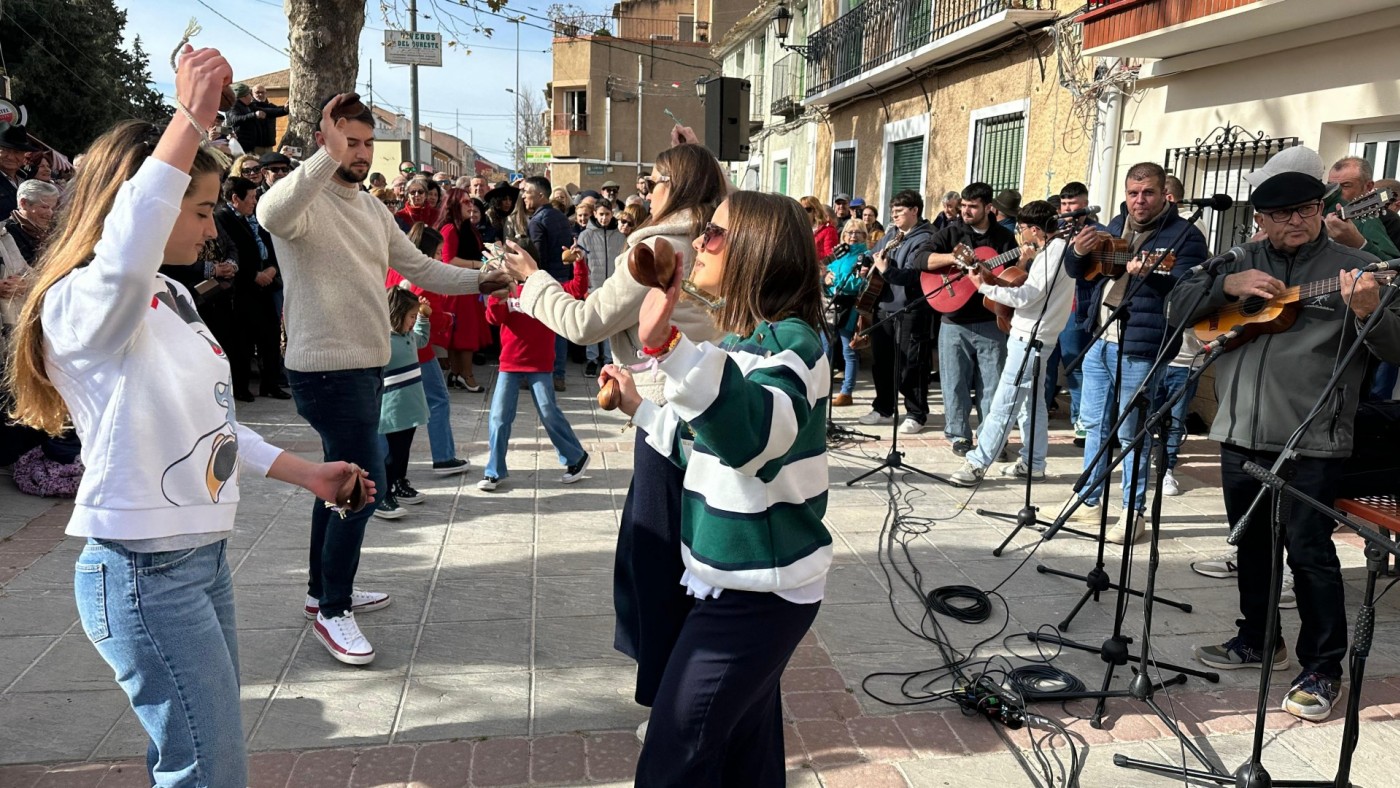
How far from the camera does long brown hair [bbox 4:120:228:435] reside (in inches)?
73.9

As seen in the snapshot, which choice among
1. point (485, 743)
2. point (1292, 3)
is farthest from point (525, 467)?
point (1292, 3)

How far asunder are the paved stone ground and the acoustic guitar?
137cm

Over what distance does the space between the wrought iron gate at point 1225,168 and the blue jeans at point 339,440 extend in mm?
6878

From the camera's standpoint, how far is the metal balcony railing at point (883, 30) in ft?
39.2

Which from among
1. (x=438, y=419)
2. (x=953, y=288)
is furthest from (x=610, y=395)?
(x=953, y=288)

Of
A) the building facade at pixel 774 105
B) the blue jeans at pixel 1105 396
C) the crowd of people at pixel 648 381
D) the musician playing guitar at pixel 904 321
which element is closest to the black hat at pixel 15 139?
the crowd of people at pixel 648 381

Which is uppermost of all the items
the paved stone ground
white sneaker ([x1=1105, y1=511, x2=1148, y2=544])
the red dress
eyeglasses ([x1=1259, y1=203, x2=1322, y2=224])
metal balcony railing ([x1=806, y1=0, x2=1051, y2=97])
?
metal balcony railing ([x1=806, y1=0, x2=1051, y2=97])

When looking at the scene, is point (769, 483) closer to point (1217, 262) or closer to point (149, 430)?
point (149, 430)

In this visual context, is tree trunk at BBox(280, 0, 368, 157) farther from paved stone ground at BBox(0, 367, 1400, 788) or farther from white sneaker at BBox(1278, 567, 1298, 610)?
white sneaker at BBox(1278, 567, 1298, 610)

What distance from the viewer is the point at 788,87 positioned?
2430cm

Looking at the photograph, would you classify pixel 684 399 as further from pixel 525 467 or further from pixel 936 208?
pixel 936 208

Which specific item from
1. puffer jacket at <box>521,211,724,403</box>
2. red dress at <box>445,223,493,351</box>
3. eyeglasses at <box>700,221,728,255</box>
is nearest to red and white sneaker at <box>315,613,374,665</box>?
puffer jacket at <box>521,211,724,403</box>

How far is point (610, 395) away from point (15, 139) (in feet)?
23.0

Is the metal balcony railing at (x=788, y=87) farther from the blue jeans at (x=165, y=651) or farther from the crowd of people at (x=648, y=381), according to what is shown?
the blue jeans at (x=165, y=651)
